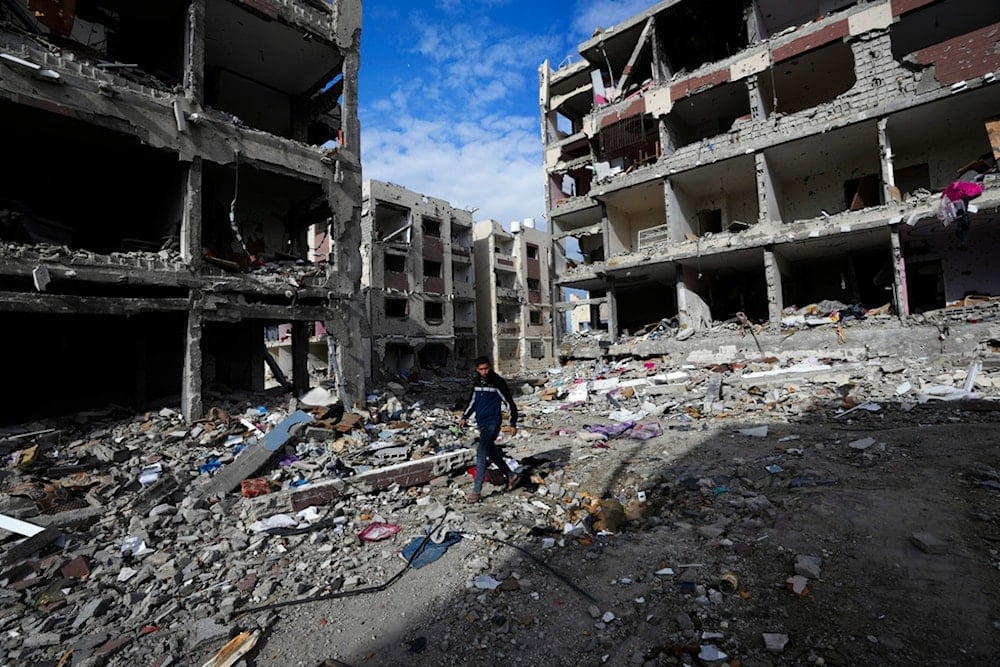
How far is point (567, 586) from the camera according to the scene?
366 centimetres

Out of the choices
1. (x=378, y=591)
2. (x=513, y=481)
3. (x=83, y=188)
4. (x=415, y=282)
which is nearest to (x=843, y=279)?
(x=513, y=481)

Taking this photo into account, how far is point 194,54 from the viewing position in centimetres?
982

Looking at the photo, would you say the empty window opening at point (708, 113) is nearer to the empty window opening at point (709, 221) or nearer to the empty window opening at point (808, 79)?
the empty window opening at point (808, 79)

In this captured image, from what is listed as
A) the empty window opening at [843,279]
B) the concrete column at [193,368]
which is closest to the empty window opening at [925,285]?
the empty window opening at [843,279]

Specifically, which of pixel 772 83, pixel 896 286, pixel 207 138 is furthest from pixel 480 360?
pixel 772 83

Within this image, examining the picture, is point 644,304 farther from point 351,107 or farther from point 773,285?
point 351,107

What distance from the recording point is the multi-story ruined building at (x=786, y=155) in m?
12.7

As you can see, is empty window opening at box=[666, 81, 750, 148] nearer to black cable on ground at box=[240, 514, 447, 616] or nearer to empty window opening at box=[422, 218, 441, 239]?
empty window opening at box=[422, 218, 441, 239]

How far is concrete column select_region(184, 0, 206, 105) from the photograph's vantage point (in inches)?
383

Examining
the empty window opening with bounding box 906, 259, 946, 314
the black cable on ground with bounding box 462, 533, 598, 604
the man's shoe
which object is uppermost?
the empty window opening with bounding box 906, 259, 946, 314

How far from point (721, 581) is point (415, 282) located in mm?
25044

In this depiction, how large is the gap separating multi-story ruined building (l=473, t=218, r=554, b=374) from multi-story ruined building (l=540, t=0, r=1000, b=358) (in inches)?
457

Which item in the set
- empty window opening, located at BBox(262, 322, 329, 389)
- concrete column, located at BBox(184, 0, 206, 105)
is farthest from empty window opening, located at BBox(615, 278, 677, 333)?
concrete column, located at BBox(184, 0, 206, 105)

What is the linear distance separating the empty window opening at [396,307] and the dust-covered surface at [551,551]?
18.0 metres
